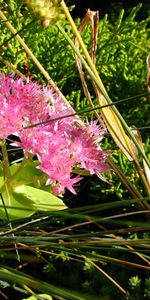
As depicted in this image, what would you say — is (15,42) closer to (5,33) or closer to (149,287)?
(5,33)

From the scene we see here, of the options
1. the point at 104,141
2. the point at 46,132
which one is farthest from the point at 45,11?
the point at 104,141

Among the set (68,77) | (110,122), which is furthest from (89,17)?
(68,77)

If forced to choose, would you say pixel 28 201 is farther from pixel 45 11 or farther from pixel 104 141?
pixel 104 141

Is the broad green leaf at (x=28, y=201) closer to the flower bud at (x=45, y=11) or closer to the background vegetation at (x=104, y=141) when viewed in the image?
the flower bud at (x=45, y=11)

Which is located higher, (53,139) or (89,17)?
(89,17)

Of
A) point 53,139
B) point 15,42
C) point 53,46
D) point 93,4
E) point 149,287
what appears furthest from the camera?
point 93,4

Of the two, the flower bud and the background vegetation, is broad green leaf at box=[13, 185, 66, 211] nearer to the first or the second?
the flower bud

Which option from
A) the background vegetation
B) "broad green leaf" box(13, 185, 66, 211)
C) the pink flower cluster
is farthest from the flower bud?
the background vegetation

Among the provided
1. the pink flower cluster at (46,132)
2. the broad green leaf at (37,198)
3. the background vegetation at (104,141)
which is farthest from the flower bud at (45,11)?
the background vegetation at (104,141)
